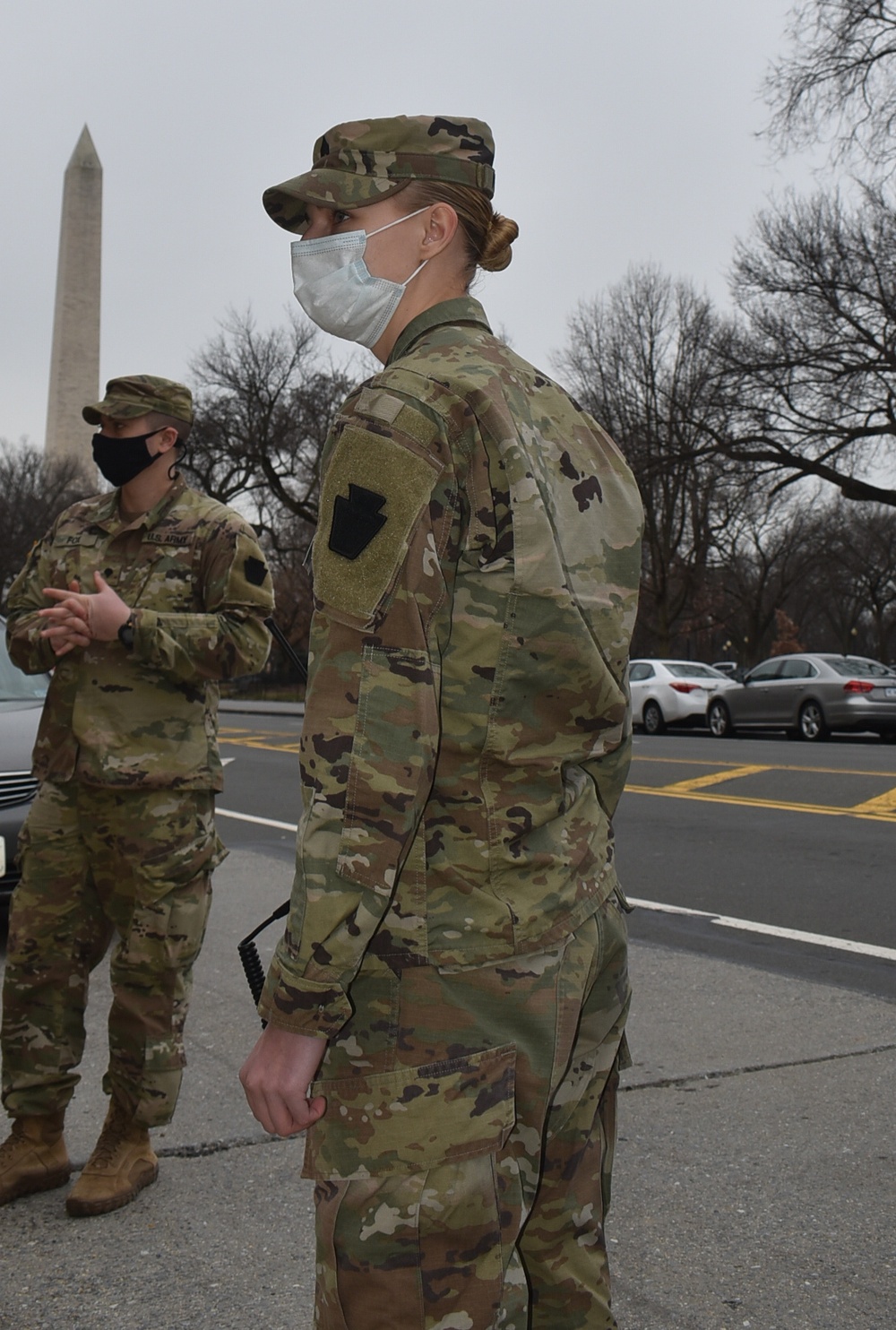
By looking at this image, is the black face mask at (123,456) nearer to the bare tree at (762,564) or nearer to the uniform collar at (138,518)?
the uniform collar at (138,518)

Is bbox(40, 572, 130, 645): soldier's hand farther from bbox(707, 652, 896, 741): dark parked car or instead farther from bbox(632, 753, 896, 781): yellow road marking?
bbox(707, 652, 896, 741): dark parked car

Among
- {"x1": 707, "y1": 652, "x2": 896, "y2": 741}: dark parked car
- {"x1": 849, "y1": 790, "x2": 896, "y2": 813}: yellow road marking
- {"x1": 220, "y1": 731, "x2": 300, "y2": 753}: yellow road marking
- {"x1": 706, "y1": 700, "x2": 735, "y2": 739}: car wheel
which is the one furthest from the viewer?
{"x1": 706, "y1": 700, "x2": 735, "y2": 739}: car wheel

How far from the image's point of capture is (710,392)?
28188 mm

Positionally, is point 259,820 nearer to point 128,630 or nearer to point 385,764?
point 128,630

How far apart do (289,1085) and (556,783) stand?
0.50 metres

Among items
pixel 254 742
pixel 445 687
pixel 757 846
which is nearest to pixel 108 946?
pixel 445 687

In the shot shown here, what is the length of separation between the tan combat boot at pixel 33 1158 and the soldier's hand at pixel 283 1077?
192 centimetres

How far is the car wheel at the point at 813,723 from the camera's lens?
768 inches

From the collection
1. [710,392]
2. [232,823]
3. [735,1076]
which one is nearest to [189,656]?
[735,1076]

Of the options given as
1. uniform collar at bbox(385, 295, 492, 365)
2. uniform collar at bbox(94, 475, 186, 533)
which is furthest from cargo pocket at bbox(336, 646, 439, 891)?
uniform collar at bbox(94, 475, 186, 533)

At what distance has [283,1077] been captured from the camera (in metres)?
1.54

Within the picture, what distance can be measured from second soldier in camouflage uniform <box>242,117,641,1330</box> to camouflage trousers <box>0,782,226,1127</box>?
5.44 ft

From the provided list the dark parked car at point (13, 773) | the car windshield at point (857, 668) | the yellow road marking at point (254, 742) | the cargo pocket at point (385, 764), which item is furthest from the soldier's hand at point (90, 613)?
the car windshield at point (857, 668)

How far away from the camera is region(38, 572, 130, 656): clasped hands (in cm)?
318
